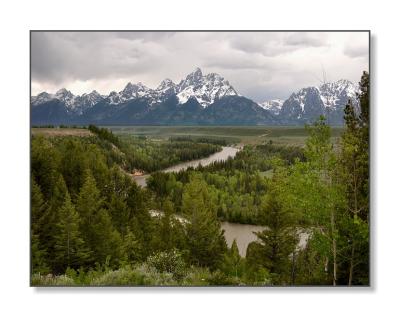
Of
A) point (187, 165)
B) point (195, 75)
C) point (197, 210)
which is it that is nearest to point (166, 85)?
point (195, 75)

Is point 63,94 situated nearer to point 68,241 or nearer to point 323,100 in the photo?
point 68,241

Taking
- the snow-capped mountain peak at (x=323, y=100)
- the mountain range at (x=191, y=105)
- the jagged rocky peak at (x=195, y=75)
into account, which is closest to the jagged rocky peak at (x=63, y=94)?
the mountain range at (x=191, y=105)

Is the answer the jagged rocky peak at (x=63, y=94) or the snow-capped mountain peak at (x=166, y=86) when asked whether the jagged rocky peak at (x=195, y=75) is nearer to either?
the snow-capped mountain peak at (x=166, y=86)

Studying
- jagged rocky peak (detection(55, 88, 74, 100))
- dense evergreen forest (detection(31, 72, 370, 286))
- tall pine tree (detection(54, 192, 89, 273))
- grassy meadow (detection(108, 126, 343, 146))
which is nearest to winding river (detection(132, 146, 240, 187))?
dense evergreen forest (detection(31, 72, 370, 286))

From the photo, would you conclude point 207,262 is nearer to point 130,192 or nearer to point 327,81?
point 130,192

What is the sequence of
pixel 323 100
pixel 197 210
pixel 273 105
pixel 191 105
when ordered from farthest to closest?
pixel 191 105 < pixel 273 105 < pixel 197 210 < pixel 323 100

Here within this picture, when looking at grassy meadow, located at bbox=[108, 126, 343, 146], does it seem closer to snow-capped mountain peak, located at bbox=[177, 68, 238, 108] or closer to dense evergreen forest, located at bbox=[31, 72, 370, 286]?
dense evergreen forest, located at bbox=[31, 72, 370, 286]
